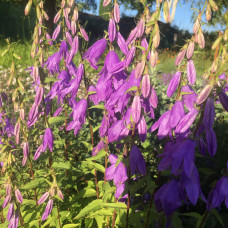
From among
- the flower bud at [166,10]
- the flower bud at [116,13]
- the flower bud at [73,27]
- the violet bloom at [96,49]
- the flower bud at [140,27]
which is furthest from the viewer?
the flower bud at [73,27]

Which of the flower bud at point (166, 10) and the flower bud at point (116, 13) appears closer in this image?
the flower bud at point (166, 10)

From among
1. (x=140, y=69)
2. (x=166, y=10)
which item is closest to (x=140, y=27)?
(x=166, y=10)

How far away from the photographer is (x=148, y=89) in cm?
125

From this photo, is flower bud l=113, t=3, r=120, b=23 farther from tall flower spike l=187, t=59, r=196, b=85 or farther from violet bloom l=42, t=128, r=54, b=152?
violet bloom l=42, t=128, r=54, b=152

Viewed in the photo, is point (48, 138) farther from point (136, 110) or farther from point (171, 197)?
point (171, 197)

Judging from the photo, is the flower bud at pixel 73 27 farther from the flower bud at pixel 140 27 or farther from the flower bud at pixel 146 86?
the flower bud at pixel 146 86

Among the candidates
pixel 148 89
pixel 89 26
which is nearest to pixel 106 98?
pixel 148 89

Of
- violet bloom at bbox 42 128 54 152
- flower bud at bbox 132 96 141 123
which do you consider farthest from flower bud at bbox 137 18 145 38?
violet bloom at bbox 42 128 54 152

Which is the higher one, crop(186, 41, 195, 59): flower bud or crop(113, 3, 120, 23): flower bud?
crop(113, 3, 120, 23): flower bud

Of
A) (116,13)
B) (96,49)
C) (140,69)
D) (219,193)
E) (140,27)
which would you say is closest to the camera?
(219,193)

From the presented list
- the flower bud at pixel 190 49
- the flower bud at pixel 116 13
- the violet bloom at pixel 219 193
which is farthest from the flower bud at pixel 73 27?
the violet bloom at pixel 219 193

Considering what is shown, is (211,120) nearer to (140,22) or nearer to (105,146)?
(140,22)

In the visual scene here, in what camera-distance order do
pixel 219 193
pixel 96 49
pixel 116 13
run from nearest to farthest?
pixel 219 193 → pixel 116 13 → pixel 96 49

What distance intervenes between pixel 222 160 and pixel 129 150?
2.24 m
